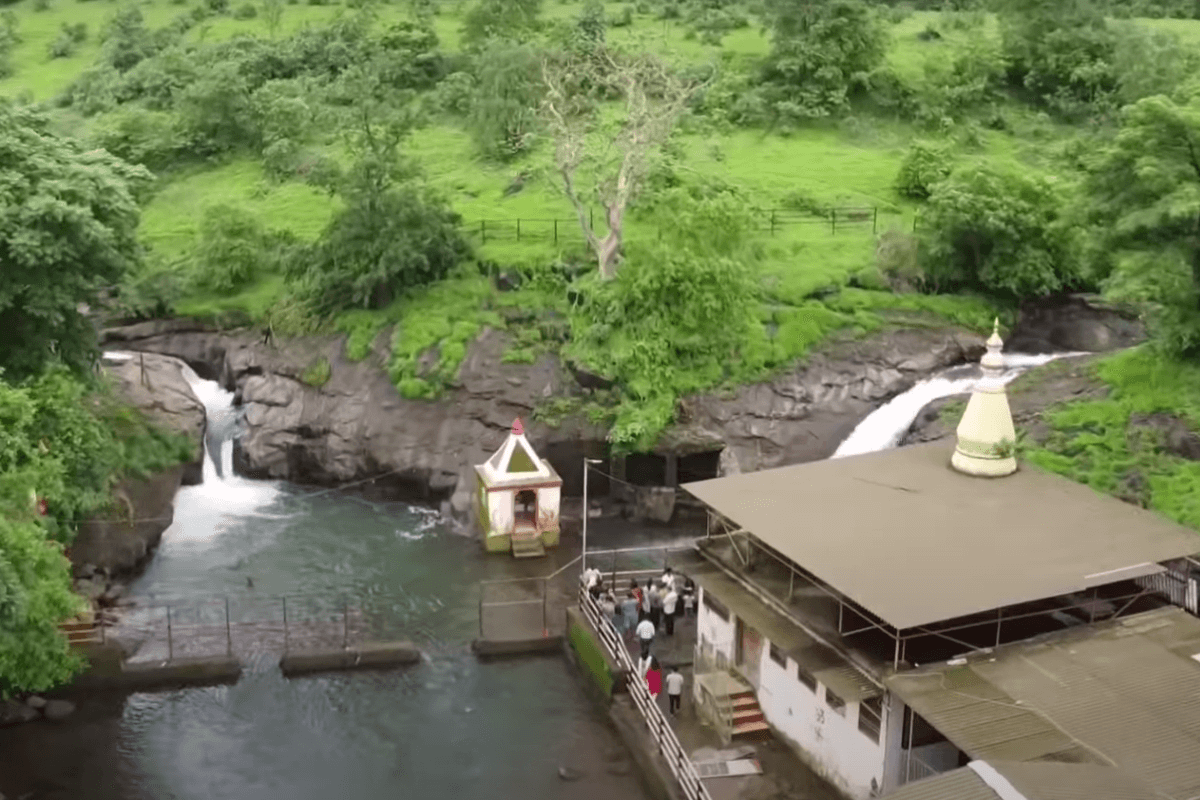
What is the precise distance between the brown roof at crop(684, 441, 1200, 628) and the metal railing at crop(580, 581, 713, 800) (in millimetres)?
4815

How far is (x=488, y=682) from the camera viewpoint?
33.8m

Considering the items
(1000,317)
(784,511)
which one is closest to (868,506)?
(784,511)

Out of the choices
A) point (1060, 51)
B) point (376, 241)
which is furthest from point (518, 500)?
point (1060, 51)

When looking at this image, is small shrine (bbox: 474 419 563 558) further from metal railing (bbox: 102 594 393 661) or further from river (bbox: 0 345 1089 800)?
metal railing (bbox: 102 594 393 661)

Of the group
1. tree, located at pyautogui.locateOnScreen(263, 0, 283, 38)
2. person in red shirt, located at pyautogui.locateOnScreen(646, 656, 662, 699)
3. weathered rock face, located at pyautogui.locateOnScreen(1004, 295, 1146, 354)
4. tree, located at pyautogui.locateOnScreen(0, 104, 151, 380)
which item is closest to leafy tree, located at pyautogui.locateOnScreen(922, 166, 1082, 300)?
weathered rock face, located at pyautogui.locateOnScreen(1004, 295, 1146, 354)

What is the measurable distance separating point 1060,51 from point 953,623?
5804 centimetres

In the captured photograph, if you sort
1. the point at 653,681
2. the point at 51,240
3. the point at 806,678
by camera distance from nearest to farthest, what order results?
the point at 806,678, the point at 653,681, the point at 51,240

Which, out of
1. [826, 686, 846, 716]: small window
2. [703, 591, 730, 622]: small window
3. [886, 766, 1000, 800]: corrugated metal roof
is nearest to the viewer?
[886, 766, 1000, 800]: corrugated metal roof

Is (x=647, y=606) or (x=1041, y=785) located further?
(x=647, y=606)

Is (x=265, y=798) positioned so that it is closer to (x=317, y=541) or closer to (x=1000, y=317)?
(x=317, y=541)

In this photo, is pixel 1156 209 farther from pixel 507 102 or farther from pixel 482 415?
pixel 507 102

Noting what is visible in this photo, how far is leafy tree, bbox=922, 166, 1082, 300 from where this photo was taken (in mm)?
50375

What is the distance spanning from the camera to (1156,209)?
39.2 m

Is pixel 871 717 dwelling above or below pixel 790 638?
below
